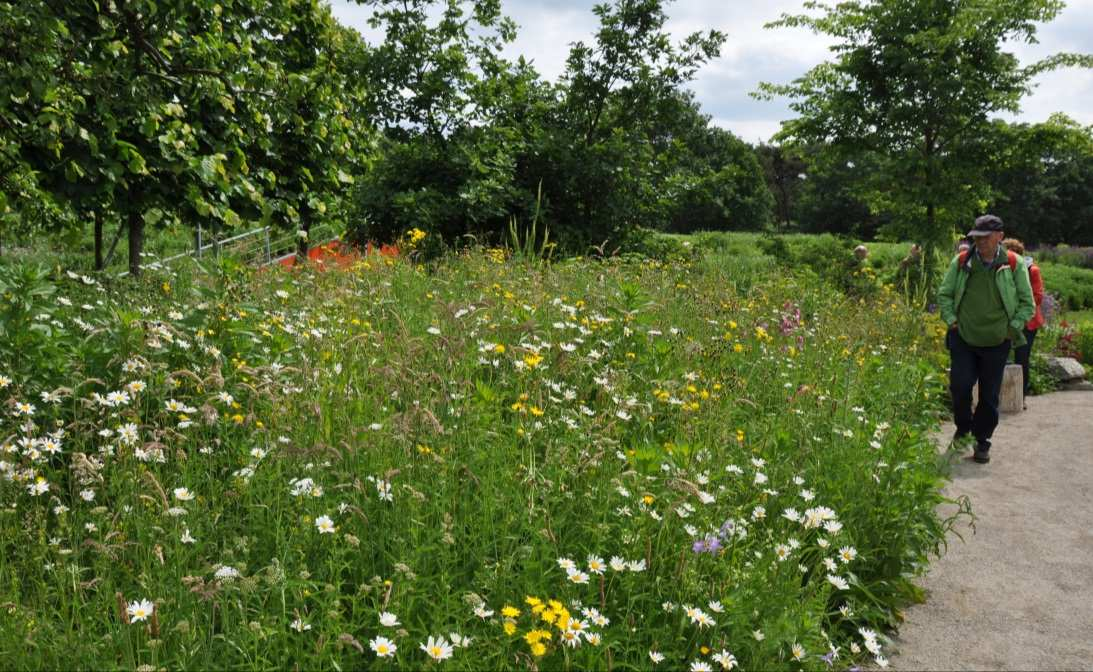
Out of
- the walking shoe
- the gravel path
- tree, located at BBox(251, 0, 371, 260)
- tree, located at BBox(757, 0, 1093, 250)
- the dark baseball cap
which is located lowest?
the gravel path

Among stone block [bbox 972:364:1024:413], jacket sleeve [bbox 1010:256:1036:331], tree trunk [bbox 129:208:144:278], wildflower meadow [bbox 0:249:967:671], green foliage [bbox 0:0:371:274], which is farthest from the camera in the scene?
stone block [bbox 972:364:1024:413]

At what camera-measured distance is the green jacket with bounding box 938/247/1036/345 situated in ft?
22.1

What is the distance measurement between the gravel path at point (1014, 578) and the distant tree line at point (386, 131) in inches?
184

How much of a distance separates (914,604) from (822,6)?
1622cm

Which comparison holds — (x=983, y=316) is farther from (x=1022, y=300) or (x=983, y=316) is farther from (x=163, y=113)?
(x=163, y=113)

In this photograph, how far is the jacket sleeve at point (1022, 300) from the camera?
22.0ft

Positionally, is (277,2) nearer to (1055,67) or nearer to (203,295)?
(203,295)

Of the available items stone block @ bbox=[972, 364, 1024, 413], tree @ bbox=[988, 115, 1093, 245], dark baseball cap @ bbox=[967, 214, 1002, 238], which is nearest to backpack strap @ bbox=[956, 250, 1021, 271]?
dark baseball cap @ bbox=[967, 214, 1002, 238]

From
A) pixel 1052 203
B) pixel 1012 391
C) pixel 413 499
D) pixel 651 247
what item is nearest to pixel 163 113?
pixel 413 499

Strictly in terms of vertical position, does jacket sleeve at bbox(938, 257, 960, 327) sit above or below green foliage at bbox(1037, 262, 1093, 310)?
above

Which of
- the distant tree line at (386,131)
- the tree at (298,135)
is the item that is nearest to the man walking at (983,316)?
the distant tree line at (386,131)

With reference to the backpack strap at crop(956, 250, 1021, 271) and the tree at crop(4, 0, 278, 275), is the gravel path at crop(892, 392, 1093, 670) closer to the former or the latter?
the backpack strap at crop(956, 250, 1021, 271)

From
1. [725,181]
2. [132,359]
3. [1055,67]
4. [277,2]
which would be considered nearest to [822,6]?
[1055,67]

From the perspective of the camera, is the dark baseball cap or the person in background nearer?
the dark baseball cap
